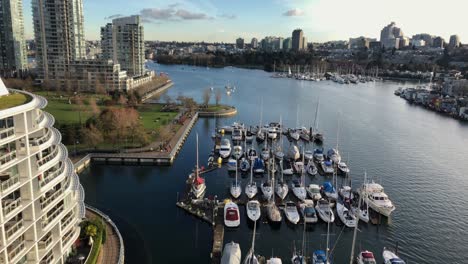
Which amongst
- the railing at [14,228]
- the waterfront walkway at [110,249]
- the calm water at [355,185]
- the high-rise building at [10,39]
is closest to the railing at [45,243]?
the railing at [14,228]

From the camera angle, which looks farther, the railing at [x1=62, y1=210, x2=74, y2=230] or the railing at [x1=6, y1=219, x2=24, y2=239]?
the railing at [x1=62, y1=210, x2=74, y2=230]

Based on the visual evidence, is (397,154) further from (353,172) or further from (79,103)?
(79,103)

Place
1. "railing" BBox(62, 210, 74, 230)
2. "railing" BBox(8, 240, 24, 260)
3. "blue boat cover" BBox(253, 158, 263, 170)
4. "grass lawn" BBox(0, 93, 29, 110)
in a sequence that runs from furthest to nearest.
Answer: "blue boat cover" BBox(253, 158, 263, 170) < "railing" BBox(62, 210, 74, 230) < "grass lawn" BBox(0, 93, 29, 110) < "railing" BBox(8, 240, 24, 260)

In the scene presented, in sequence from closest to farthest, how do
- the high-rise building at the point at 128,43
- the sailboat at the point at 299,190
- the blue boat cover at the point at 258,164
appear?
the sailboat at the point at 299,190, the blue boat cover at the point at 258,164, the high-rise building at the point at 128,43

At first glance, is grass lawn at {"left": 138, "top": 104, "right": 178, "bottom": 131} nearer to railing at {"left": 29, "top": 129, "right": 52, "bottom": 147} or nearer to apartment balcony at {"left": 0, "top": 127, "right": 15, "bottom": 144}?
railing at {"left": 29, "top": 129, "right": 52, "bottom": 147}

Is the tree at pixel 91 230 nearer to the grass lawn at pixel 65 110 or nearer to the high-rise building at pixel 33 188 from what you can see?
the high-rise building at pixel 33 188

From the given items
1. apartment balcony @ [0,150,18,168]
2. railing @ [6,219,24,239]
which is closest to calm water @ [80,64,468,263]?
railing @ [6,219,24,239]
